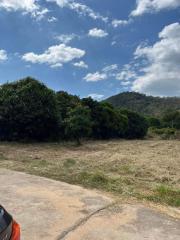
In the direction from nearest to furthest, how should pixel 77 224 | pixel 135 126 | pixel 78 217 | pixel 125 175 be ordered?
1. pixel 77 224
2. pixel 78 217
3. pixel 125 175
4. pixel 135 126

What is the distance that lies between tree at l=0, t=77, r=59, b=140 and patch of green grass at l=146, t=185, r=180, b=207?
38.2ft

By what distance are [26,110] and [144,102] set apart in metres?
49.5

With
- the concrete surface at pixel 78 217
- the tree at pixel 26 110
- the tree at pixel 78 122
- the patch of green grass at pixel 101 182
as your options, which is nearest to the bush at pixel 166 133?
the tree at pixel 78 122

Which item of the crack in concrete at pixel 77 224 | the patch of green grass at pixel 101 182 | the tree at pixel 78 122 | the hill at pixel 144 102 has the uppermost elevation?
the hill at pixel 144 102

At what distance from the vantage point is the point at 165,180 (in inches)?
293

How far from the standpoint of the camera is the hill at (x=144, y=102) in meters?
59.6

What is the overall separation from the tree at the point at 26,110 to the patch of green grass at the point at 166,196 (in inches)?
458

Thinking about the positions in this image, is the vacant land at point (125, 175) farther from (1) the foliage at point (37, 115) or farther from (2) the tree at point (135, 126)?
(2) the tree at point (135, 126)

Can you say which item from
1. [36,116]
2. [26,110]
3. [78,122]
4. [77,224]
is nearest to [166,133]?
[78,122]

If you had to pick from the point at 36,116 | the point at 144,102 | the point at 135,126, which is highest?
the point at 144,102

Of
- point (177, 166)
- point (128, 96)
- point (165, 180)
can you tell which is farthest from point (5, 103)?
point (128, 96)

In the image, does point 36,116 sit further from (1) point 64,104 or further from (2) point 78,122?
(1) point 64,104

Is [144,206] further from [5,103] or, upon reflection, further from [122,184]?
[5,103]

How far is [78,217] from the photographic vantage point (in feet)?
14.6
